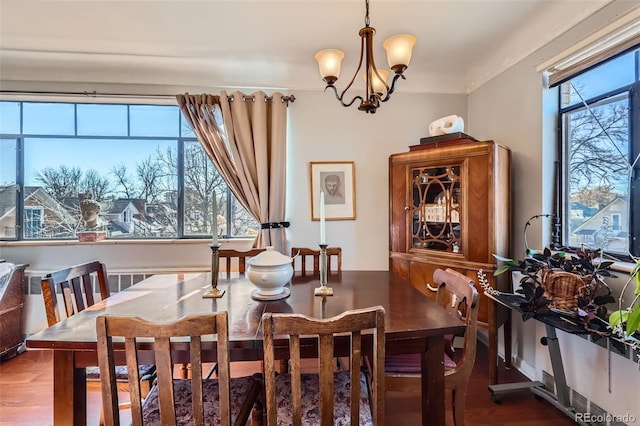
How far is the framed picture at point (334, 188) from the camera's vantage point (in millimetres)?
2980

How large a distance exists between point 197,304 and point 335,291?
70 cm

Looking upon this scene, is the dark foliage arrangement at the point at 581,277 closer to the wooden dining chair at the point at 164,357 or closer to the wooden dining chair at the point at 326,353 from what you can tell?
the wooden dining chair at the point at 326,353

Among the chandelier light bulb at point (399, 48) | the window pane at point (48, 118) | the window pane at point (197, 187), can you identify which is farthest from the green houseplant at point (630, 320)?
the window pane at point (48, 118)

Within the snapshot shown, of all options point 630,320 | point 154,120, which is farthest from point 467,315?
point 154,120

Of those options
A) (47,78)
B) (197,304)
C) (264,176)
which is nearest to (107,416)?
(197,304)

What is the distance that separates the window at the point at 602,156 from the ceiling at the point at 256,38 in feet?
1.35

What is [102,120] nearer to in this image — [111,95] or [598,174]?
[111,95]

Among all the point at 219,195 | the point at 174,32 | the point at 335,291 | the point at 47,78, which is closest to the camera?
the point at 335,291

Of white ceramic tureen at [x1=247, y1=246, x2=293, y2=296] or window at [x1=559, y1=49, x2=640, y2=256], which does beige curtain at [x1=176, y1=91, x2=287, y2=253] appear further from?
window at [x1=559, y1=49, x2=640, y2=256]

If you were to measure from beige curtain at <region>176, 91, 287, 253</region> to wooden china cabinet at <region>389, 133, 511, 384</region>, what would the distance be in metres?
1.04

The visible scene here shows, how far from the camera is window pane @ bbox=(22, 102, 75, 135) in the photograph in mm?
2855

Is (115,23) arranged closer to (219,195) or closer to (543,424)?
(219,195)

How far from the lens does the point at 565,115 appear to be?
2.13 metres

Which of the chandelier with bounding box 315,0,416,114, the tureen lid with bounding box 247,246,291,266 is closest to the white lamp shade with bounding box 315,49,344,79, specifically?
the chandelier with bounding box 315,0,416,114
